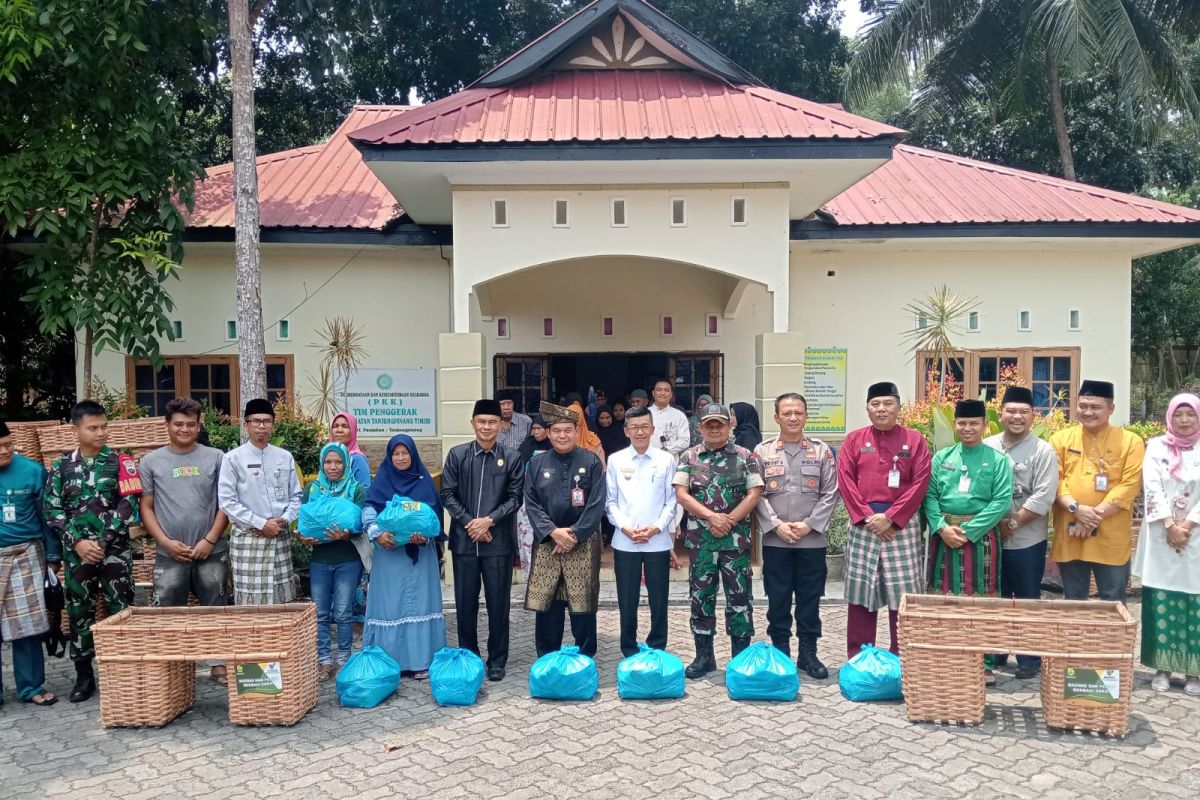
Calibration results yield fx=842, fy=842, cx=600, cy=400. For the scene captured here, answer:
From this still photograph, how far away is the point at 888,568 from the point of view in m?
5.07

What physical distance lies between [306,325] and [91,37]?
376cm

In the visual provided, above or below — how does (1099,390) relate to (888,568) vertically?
above

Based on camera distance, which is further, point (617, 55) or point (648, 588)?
point (617, 55)

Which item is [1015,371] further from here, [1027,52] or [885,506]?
[1027,52]

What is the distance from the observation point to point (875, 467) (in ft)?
16.7

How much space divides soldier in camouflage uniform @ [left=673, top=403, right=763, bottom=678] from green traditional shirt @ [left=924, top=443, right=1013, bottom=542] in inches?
41.8

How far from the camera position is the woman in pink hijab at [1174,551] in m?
4.90

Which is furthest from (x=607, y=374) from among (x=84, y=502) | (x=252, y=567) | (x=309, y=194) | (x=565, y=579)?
(x=84, y=502)

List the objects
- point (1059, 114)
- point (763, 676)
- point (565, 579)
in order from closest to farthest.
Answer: point (763, 676) < point (565, 579) < point (1059, 114)

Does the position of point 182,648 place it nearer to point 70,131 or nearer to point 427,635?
point 427,635

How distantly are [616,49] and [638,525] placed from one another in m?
5.87

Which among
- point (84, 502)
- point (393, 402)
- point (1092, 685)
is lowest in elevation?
point (1092, 685)

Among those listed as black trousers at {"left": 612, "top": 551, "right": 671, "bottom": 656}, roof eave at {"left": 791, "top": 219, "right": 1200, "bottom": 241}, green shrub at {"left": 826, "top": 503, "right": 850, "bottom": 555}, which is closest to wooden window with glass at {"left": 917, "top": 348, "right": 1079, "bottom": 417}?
roof eave at {"left": 791, "top": 219, "right": 1200, "bottom": 241}

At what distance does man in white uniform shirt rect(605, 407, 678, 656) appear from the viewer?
5.31 meters
